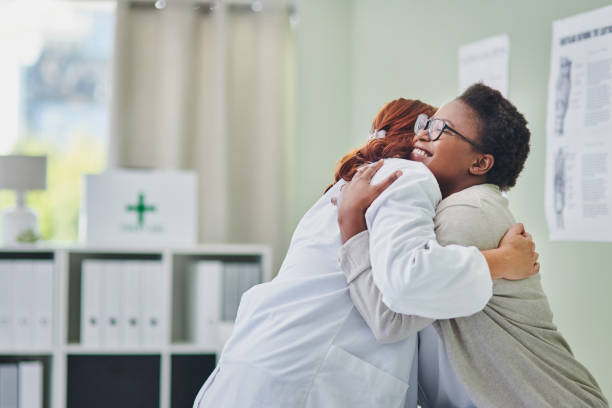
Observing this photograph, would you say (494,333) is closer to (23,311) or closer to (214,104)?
(23,311)

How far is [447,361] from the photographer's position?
125 centimetres

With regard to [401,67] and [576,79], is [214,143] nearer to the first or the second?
[401,67]

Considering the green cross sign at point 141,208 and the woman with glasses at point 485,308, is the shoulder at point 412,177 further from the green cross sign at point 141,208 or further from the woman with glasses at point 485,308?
the green cross sign at point 141,208

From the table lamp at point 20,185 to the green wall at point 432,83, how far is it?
3.90 ft

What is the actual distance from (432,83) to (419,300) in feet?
5.21

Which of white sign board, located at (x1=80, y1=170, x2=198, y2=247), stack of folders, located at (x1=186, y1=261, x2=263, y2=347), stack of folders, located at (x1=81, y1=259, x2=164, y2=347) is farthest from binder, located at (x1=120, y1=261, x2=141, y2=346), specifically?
stack of folders, located at (x1=186, y1=261, x2=263, y2=347)

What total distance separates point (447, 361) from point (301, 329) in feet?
0.92

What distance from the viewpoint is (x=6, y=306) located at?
9.14ft

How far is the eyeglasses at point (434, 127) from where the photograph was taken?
1274 millimetres

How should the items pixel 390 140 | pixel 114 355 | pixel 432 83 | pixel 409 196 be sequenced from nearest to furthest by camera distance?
pixel 409 196, pixel 390 140, pixel 432 83, pixel 114 355

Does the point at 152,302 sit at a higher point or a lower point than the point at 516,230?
lower

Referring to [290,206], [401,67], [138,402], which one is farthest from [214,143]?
[138,402]

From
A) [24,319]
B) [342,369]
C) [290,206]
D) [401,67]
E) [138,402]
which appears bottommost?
[138,402]

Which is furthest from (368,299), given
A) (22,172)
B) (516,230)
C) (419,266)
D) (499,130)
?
(22,172)
